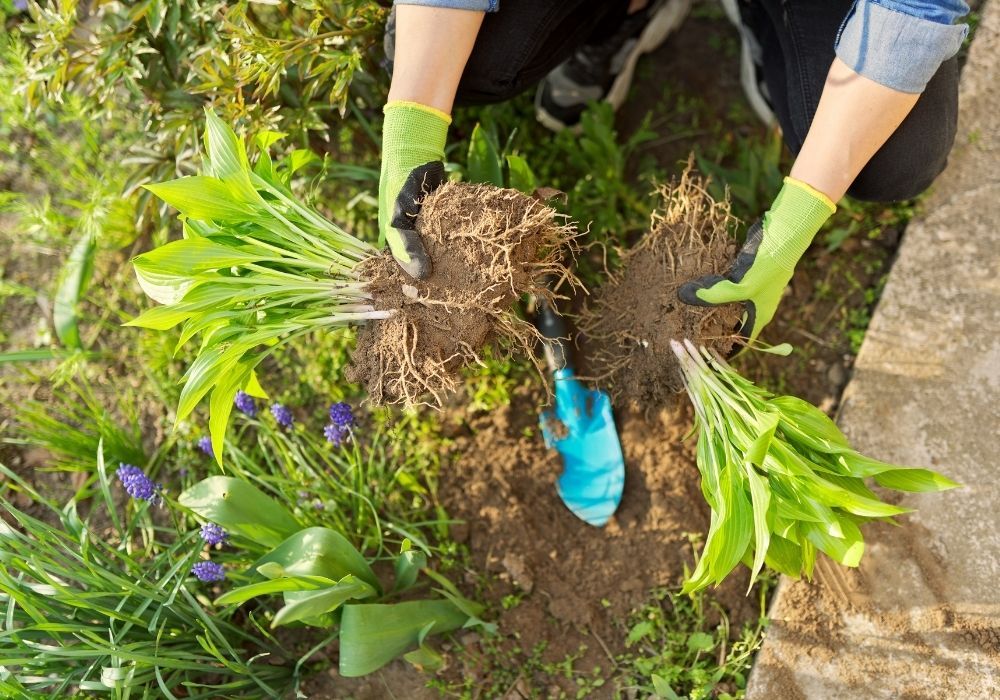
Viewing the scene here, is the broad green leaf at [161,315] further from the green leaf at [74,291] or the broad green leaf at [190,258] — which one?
the green leaf at [74,291]

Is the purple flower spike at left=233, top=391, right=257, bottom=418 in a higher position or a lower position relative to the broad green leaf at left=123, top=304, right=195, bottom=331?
lower

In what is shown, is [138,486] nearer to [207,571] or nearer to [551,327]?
[207,571]

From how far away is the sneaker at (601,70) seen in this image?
189 cm

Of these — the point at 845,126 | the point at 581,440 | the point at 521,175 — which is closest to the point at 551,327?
the point at 581,440

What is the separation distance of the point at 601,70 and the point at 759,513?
48.6 inches

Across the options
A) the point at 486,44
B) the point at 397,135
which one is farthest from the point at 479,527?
the point at 486,44

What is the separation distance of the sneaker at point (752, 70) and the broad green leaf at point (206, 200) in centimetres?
122

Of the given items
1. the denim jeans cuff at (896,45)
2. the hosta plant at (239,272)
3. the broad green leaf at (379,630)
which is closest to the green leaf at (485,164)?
the hosta plant at (239,272)

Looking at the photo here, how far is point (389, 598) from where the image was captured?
5.23ft

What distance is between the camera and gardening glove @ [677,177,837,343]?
130cm

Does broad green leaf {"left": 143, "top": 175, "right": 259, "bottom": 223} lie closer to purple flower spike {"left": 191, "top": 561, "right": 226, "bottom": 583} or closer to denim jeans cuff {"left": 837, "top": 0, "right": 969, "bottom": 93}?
purple flower spike {"left": 191, "top": 561, "right": 226, "bottom": 583}

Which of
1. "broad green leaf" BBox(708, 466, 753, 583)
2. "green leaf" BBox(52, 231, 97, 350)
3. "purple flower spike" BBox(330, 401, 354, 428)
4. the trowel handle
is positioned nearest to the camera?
"broad green leaf" BBox(708, 466, 753, 583)

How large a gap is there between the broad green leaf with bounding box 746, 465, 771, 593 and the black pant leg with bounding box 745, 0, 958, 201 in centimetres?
71

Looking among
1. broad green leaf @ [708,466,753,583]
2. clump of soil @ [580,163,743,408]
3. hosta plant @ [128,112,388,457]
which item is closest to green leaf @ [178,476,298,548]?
hosta plant @ [128,112,388,457]
